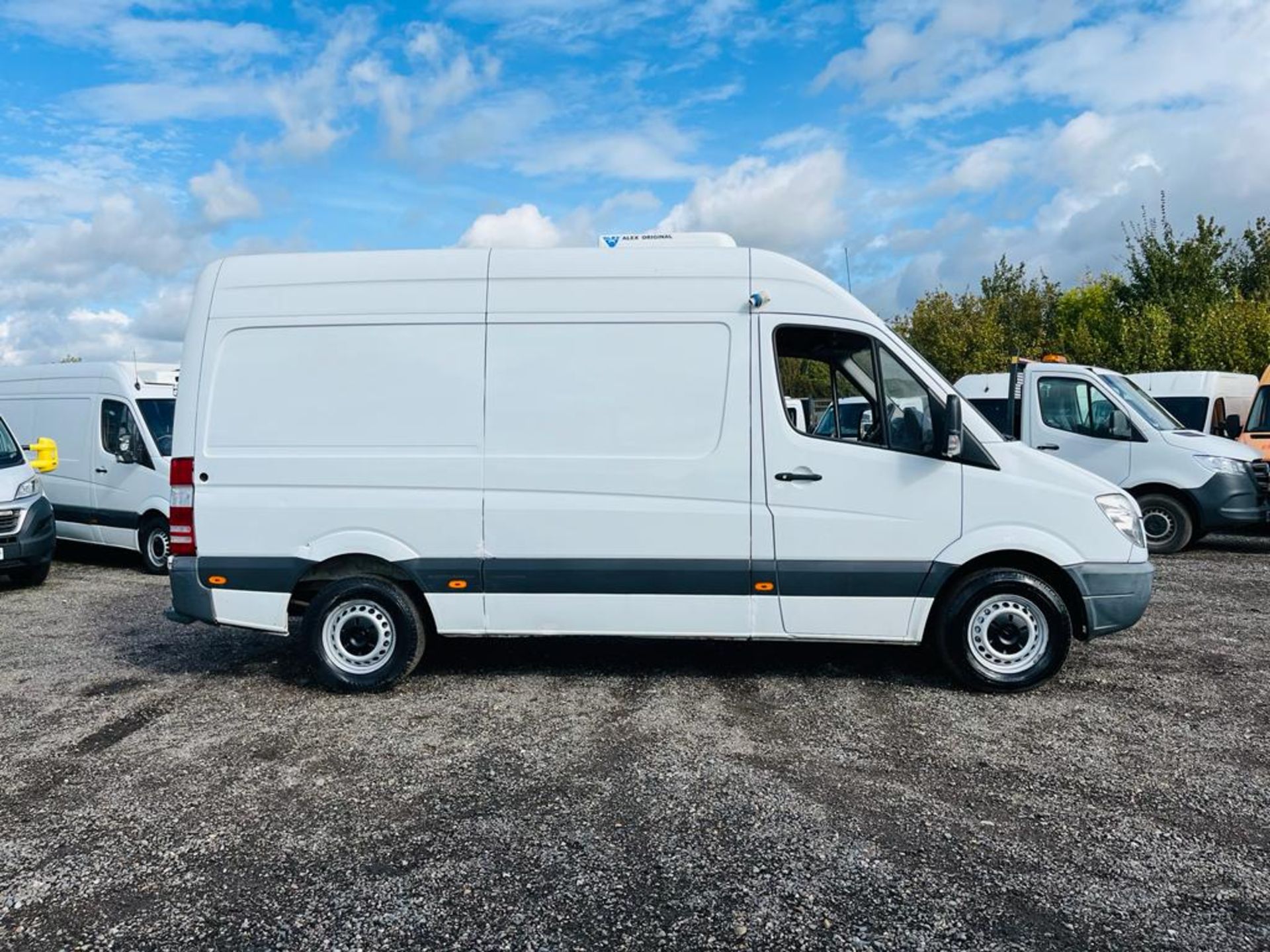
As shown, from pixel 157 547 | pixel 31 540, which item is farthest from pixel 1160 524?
pixel 31 540

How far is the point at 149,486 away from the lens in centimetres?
1066

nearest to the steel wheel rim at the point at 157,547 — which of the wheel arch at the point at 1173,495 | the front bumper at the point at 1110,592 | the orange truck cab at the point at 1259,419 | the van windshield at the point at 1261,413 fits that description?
the front bumper at the point at 1110,592

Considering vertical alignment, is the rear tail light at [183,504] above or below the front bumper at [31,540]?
above

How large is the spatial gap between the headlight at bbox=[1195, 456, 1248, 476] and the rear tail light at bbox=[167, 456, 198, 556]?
10.1 metres

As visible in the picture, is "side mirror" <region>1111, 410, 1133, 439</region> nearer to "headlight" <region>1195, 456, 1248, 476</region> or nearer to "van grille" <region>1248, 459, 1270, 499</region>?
"headlight" <region>1195, 456, 1248, 476</region>

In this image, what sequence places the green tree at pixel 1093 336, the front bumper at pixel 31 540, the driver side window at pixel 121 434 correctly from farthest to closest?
the green tree at pixel 1093 336, the driver side window at pixel 121 434, the front bumper at pixel 31 540

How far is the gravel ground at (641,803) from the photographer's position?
11.1ft

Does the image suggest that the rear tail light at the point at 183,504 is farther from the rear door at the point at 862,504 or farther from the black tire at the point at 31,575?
the black tire at the point at 31,575

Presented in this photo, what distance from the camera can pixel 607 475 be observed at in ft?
18.7

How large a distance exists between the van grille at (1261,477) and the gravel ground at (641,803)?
16.5 feet

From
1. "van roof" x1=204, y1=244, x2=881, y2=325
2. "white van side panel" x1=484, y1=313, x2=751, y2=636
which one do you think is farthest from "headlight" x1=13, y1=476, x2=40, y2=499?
"white van side panel" x1=484, y1=313, x2=751, y2=636

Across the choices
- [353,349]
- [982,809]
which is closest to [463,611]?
[353,349]

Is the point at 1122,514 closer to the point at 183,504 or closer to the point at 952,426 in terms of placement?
the point at 952,426

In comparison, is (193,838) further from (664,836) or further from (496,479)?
(496,479)
